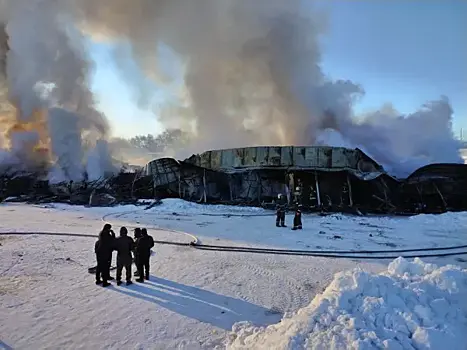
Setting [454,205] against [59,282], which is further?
[454,205]

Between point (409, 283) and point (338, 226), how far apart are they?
12685mm

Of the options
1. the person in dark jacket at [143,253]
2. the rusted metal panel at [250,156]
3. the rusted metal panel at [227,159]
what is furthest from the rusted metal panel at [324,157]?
the person in dark jacket at [143,253]

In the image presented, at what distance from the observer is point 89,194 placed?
1191 inches

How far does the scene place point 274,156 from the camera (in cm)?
3041

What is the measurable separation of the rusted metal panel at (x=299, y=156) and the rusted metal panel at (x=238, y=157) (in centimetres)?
438

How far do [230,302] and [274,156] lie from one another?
948 inches

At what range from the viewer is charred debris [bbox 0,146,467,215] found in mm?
26891

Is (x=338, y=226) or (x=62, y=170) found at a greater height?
(x=62, y=170)

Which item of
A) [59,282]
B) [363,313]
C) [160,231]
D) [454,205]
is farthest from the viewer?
[454,205]

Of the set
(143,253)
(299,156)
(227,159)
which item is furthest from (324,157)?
(143,253)

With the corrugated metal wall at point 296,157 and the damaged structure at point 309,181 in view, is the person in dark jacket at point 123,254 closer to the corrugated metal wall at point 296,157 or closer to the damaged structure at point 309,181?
the damaged structure at point 309,181

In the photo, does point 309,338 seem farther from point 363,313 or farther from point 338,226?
point 338,226

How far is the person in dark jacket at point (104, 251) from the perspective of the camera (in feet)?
24.9

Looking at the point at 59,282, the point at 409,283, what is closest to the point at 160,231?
the point at 59,282
